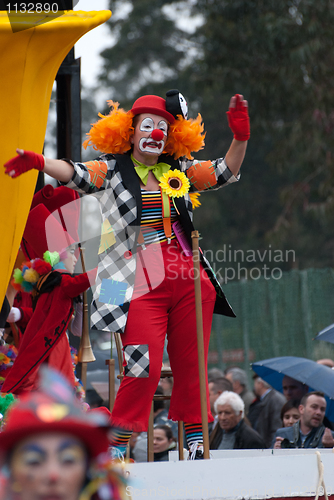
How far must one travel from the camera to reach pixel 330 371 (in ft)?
15.3

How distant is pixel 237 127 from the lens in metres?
2.80

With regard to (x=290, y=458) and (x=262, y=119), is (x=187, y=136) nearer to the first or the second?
(x=290, y=458)

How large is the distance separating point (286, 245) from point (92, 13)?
1539cm

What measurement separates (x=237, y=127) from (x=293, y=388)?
2.86 meters

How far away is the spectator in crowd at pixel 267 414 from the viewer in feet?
16.9

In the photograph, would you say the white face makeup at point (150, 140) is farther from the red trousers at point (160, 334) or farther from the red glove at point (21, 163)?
the red glove at point (21, 163)

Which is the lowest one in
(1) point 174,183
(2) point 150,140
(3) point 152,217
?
(3) point 152,217

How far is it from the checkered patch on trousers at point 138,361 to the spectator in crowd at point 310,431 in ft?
6.12

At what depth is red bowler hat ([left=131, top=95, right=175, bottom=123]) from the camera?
2924 mm

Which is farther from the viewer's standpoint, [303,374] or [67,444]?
[303,374]

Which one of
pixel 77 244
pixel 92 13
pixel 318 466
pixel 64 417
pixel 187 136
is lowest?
pixel 318 466

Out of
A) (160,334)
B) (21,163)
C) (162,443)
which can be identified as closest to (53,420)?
(21,163)

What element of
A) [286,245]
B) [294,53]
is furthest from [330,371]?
[286,245]

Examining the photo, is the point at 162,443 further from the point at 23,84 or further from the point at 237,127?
the point at 23,84
